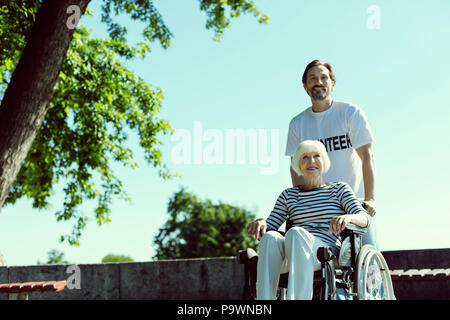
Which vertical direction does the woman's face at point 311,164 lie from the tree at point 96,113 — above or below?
below

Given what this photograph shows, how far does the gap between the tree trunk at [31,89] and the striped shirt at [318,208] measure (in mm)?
3381

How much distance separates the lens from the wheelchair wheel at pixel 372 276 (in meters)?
3.01

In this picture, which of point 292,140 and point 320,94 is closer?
point 320,94

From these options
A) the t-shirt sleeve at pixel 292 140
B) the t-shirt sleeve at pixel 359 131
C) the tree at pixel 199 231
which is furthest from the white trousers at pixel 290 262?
the tree at pixel 199 231

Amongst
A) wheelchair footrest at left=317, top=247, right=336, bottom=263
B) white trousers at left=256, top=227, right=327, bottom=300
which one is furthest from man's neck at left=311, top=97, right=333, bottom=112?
wheelchair footrest at left=317, top=247, right=336, bottom=263

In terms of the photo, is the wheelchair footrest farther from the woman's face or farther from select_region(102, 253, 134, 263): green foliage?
select_region(102, 253, 134, 263): green foliage

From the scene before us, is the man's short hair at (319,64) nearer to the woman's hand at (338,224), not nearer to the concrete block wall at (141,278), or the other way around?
the woman's hand at (338,224)

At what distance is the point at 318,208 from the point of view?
3275mm

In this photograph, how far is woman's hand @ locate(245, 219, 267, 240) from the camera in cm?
318

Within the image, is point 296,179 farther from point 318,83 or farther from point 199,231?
point 199,231

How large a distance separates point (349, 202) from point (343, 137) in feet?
2.22

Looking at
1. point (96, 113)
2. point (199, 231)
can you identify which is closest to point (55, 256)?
point (199, 231)

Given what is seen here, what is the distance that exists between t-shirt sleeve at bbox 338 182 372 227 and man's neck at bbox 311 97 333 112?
0.73 meters
